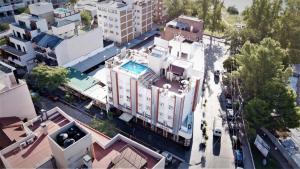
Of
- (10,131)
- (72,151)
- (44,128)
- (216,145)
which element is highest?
(72,151)

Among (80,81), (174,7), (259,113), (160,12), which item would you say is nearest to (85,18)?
(160,12)

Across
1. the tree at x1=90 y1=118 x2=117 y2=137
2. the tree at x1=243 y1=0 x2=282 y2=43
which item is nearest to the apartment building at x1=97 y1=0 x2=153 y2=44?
the tree at x1=243 y1=0 x2=282 y2=43

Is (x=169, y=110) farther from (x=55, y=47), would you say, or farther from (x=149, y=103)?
(x=55, y=47)

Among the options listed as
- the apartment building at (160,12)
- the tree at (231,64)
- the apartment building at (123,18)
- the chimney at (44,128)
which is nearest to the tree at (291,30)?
the tree at (231,64)

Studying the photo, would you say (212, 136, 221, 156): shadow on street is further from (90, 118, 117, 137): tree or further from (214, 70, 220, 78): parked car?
(214, 70, 220, 78): parked car

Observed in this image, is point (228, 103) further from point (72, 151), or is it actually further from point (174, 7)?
point (174, 7)

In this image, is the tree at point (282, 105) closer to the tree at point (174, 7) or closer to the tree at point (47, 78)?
the tree at point (47, 78)
